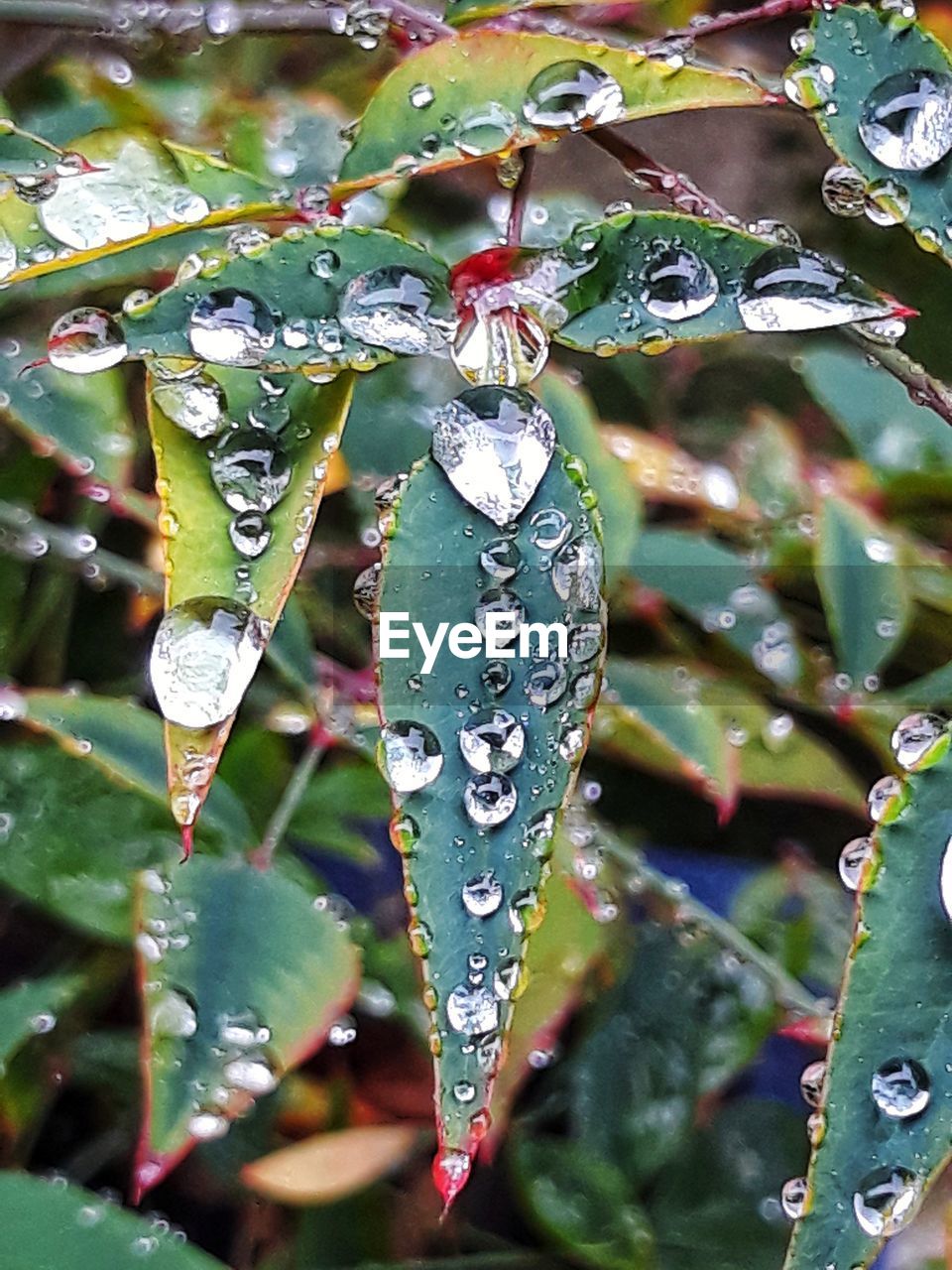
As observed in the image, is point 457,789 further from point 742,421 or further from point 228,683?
point 742,421

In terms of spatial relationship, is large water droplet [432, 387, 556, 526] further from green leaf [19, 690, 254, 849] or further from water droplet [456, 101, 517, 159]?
green leaf [19, 690, 254, 849]

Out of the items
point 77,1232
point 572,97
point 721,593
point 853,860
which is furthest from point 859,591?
point 77,1232

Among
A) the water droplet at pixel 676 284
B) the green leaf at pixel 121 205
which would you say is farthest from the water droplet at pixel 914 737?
the green leaf at pixel 121 205

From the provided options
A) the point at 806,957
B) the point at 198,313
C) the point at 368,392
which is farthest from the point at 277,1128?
the point at 198,313

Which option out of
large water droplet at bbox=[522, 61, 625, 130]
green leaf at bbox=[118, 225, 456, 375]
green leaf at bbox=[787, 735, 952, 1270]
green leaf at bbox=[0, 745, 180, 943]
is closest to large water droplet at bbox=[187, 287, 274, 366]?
green leaf at bbox=[118, 225, 456, 375]

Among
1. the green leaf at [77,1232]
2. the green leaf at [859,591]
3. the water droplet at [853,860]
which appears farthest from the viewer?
the green leaf at [859,591]

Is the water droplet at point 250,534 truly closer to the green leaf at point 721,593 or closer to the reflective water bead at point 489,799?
the reflective water bead at point 489,799
